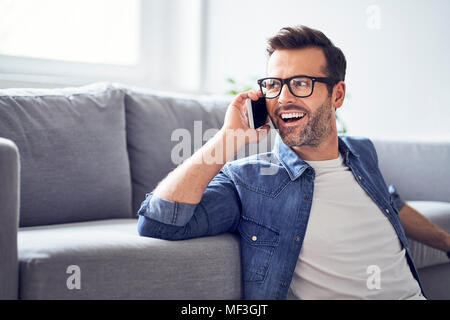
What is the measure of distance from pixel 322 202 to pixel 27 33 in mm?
2100

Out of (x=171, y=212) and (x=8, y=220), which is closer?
(x=8, y=220)

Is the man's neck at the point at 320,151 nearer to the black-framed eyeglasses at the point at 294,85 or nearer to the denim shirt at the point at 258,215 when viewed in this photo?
the denim shirt at the point at 258,215

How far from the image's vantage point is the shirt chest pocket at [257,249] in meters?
1.13

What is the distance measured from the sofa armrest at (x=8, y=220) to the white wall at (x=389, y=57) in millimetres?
1839

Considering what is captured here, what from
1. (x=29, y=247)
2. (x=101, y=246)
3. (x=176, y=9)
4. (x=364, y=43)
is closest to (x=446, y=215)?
(x=364, y=43)

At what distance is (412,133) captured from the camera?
7.34ft

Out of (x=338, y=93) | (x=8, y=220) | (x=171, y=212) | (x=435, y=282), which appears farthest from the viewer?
(x=435, y=282)

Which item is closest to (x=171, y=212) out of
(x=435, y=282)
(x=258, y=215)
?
(x=258, y=215)

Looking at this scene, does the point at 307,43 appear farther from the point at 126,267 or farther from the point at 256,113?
the point at 126,267

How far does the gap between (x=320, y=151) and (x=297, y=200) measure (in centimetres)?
24

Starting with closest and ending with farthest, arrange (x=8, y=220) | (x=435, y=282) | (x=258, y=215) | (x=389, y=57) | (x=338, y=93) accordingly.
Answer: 1. (x=8, y=220)
2. (x=258, y=215)
3. (x=338, y=93)
4. (x=435, y=282)
5. (x=389, y=57)

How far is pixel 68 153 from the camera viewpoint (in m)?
1.50

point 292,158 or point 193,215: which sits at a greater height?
point 292,158

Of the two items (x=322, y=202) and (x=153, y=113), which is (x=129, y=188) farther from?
(x=322, y=202)
